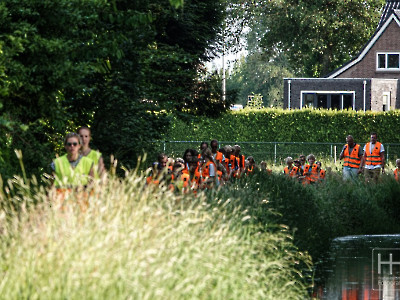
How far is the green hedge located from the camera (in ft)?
156

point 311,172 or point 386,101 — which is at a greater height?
point 386,101

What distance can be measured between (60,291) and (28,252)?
24.4 inches

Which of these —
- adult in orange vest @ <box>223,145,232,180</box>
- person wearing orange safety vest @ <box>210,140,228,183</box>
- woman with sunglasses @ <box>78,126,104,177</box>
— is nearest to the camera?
woman with sunglasses @ <box>78,126,104,177</box>

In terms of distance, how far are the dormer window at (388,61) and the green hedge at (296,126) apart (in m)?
18.8

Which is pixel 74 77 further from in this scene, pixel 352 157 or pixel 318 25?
pixel 318 25

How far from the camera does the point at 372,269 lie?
16141 mm

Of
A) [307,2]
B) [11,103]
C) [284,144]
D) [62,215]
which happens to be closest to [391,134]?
[284,144]

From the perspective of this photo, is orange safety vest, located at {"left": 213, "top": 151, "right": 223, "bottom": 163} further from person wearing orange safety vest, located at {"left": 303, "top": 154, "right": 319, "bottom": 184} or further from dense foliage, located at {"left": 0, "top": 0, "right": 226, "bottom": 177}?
person wearing orange safety vest, located at {"left": 303, "top": 154, "right": 319, "bottom": 184}

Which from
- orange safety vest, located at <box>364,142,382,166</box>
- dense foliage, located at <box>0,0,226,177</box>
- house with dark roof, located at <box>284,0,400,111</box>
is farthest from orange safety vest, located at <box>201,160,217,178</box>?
house with dark roof, located at <box>284,0,400,111</box>

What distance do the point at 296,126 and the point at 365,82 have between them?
14.5 metres

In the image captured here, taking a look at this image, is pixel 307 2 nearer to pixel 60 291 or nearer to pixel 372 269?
pixel 372 269

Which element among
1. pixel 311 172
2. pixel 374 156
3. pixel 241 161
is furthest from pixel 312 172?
pixel 241 161

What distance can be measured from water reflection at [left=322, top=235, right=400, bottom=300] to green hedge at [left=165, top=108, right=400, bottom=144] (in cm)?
2610

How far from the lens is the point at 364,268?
1628 centimetres
